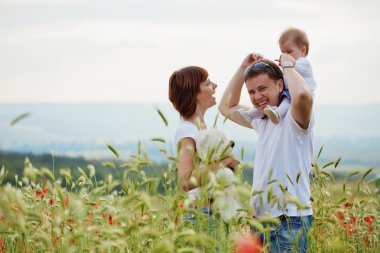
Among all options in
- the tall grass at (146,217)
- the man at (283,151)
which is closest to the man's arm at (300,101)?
the man at (283,151)

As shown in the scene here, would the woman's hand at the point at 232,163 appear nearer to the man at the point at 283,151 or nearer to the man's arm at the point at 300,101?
the man at the point at 283,151

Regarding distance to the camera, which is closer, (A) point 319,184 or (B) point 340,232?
(A) point 319,184

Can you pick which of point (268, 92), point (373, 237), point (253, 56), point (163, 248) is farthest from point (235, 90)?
point (163, 248)

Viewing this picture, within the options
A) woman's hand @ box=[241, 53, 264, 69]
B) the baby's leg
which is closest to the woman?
the baby's leg

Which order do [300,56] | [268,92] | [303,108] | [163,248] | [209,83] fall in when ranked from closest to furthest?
[163,248] → [303,108] → [268,92] → [209,83] → [300,56]

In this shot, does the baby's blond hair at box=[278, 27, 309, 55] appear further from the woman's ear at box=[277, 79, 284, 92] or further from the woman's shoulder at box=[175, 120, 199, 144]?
the woman's shoulder at box=[175, 120, 199, 144]

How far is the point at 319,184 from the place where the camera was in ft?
12.0

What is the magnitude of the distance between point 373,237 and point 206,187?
95.7 inches

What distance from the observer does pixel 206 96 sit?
3.98 meters

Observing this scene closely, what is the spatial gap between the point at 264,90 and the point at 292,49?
3.59 ft

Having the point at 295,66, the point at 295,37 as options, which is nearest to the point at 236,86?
the point at 295,66

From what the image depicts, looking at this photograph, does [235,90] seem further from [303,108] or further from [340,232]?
[340,232]

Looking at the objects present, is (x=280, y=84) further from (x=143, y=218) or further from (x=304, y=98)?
(x=143, y=218)

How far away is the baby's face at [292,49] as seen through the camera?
4703 mm
